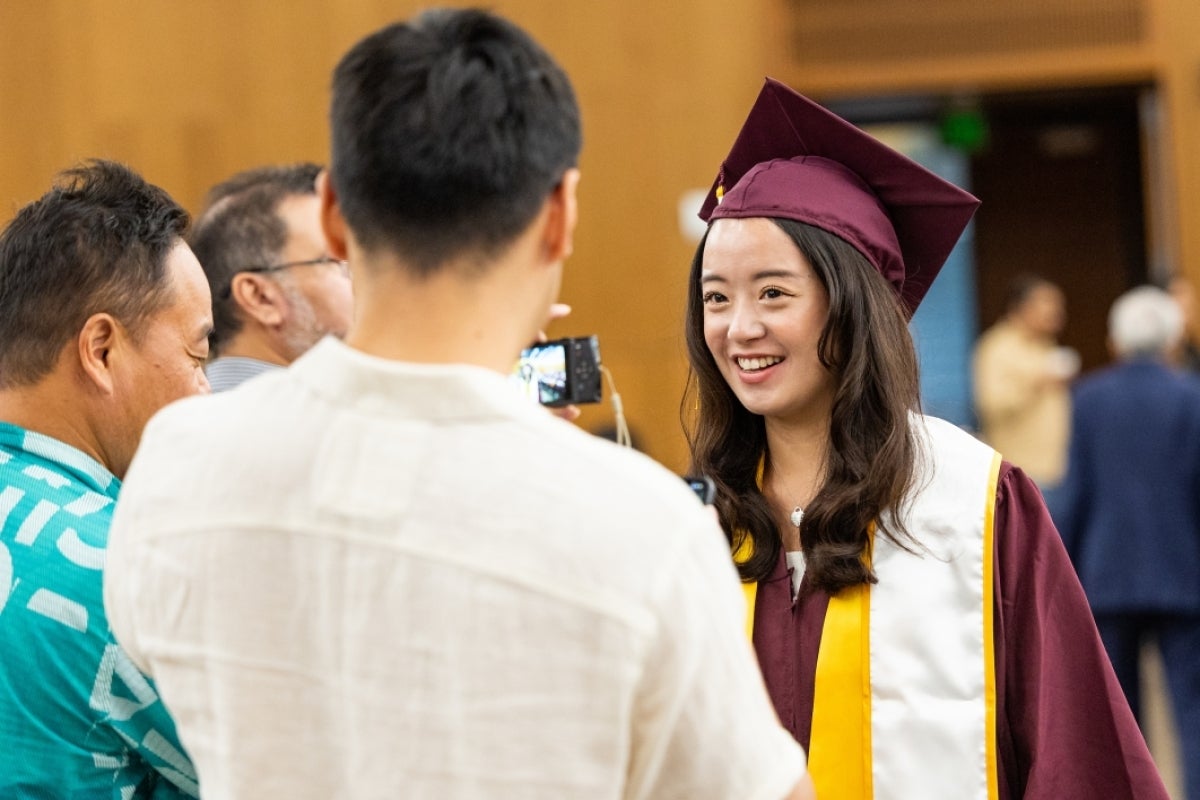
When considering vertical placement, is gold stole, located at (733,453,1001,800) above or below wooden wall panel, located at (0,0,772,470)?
below

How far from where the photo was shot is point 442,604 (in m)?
1.11

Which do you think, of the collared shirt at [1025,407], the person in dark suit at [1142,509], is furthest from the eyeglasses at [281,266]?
the collared shirt at [1025,407]

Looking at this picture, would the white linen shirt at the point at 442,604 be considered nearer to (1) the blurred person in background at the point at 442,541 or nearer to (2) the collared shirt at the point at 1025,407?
(1) the blurred person in background at the point at 442,541

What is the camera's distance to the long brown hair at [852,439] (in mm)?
2084

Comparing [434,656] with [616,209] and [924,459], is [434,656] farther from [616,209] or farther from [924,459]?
[616,209]

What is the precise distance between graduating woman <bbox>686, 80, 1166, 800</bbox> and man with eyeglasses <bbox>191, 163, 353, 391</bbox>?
0.85m

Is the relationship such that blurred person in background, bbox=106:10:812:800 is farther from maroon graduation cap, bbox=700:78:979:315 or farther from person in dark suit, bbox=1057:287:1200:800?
person in dark suit, bbox=1057:287:1200:800

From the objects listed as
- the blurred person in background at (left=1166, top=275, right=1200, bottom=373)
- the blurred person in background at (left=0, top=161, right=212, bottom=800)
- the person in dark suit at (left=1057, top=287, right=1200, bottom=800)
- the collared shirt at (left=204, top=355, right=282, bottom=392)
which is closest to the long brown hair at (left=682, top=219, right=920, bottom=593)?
the blurred person in background at (left=0, top=161, right=212, bottom=800)

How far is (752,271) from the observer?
2164mm

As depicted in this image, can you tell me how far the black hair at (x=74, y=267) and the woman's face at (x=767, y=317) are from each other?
83cm

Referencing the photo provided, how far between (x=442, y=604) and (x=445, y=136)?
38 cm

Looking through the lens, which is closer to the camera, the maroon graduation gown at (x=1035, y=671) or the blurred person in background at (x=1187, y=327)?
the maroon graduation gown at (x=1035, y=671)

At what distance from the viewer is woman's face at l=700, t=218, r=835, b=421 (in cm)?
215

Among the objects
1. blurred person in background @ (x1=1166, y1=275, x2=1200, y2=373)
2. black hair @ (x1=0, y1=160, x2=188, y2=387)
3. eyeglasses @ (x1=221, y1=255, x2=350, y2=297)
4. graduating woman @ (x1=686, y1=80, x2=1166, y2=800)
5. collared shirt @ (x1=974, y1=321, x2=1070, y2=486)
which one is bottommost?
collared shirt @ (x1=974, y1=321, x2=1070, y2=486)
